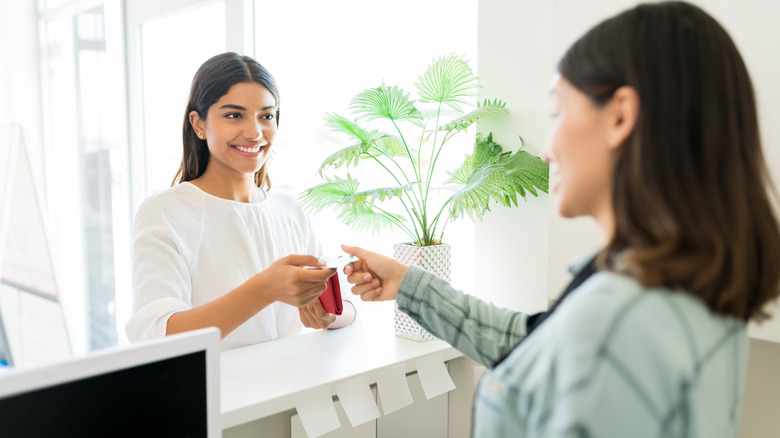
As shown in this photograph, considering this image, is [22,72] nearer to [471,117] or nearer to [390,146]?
[390,146]

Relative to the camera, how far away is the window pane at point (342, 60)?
1.90 metres

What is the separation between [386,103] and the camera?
4.78 ft

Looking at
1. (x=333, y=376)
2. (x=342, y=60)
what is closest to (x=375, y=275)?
(x=333, y=376)

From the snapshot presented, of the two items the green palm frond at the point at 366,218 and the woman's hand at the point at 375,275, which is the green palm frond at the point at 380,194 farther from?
the woman's hand at the point at 375,275

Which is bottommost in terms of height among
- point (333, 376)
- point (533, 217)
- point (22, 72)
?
point (333, 376)

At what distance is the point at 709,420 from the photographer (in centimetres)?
51

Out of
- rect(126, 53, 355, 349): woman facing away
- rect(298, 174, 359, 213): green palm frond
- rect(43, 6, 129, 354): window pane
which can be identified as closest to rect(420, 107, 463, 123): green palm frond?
rect(298, 174, 359, 213): green palm frond

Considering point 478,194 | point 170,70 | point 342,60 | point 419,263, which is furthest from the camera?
point 170,70

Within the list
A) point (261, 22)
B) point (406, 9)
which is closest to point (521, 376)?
point (406, 9)

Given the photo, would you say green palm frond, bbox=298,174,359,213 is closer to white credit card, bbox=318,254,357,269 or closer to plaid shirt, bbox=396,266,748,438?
white credit card, bbox=318,254,357,269

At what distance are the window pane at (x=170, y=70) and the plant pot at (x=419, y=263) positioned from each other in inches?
64.8

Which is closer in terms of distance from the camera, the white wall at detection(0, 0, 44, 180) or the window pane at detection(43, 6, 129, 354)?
the window pane at detection(43, 6, 129, 354)

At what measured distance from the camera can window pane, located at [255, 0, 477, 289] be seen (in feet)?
6.23

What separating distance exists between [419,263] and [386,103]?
16.2 inches
